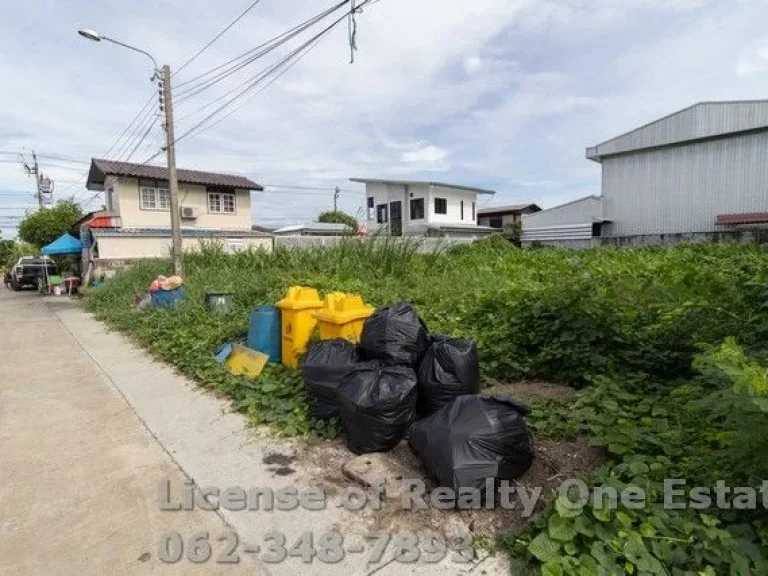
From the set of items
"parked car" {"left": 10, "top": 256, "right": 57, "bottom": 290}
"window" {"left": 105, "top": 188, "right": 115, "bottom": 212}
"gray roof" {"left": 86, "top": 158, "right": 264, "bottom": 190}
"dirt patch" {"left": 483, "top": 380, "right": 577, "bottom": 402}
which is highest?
"gray roof" {"left": 86, "top": 158, "right": 264, "bottom": 190}

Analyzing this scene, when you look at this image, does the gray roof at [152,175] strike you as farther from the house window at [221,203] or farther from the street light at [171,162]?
the street light at [171,162]

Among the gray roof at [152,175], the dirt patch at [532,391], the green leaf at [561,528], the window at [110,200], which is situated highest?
the gray roof at [152,175]

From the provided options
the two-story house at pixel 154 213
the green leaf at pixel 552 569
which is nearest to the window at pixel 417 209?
the two-story house at pixel 154 213

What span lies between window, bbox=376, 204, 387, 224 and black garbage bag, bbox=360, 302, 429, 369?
27.9 m

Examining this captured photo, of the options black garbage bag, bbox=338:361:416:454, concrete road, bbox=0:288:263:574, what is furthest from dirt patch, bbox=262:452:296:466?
concrete road, bbox=0:288:263:574

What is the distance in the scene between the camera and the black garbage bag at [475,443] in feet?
7.88

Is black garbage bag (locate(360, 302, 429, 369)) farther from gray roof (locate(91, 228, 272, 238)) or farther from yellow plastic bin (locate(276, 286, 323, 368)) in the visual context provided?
gray roof (locate(91, 228, 272, 238))

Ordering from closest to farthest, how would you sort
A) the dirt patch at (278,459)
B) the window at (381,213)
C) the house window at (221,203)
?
the dirt patch at (278,459)
the house window at (221,203)
the window at (381,213)

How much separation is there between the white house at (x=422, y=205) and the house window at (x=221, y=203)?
8792mm

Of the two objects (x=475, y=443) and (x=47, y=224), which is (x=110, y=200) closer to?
(x=47, y=224)

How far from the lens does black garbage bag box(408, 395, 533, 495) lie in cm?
240

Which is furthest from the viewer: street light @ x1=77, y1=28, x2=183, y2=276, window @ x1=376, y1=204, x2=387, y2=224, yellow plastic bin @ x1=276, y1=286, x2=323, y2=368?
window @ x1=376, y1=204, x2=387, y2=224

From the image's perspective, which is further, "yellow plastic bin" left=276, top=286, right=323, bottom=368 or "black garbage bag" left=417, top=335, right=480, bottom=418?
"yellow plastic bin" left=276, top=286, right=323, bottom=368

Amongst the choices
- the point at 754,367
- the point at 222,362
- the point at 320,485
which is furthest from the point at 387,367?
the point at 222,362
